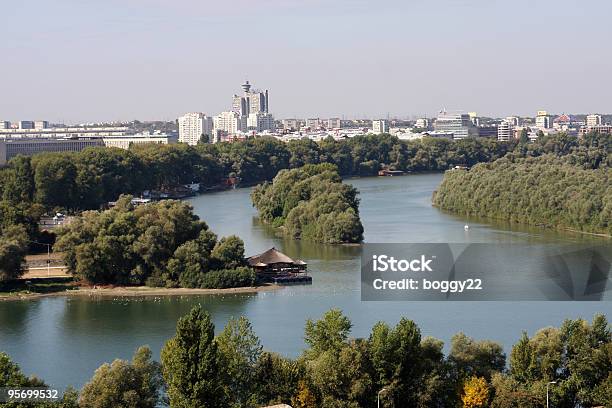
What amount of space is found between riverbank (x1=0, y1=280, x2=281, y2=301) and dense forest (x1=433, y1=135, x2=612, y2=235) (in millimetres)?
6501

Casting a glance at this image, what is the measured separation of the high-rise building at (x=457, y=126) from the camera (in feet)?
164

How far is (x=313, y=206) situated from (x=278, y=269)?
3720 mm

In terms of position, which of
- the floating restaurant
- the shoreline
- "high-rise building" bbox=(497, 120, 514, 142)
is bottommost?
the shoreline

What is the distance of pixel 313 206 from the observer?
640 inches

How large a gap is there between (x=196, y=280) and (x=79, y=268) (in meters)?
1.40

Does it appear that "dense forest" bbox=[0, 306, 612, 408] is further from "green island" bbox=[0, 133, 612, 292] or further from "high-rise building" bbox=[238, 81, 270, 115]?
"high-rise building" bbox=[238, 81, 270, 115]

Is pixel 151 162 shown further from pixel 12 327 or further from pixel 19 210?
pixel 12 327

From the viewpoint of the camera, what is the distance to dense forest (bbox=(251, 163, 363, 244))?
1534 cm

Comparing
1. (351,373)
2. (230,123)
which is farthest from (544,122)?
(351,373)

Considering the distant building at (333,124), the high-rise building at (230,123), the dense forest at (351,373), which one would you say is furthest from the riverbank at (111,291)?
the distant building at (333,124)

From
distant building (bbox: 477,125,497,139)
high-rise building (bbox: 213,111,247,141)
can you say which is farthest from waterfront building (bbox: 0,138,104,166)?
high-rise building (bbox: 213,111,247,141)

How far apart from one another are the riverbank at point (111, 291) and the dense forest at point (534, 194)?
21.3 feet

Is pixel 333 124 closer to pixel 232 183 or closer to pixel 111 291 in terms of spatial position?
pixel 232 183

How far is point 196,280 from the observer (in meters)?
12.0
